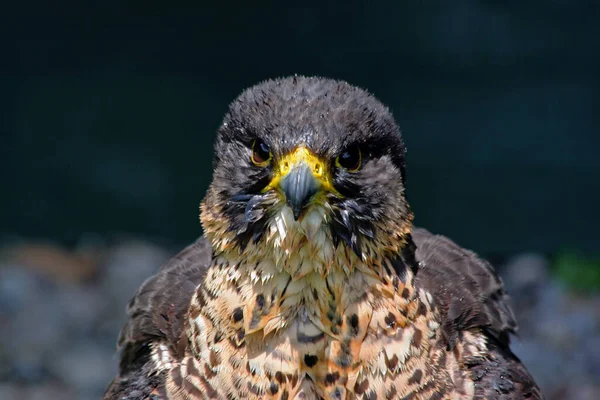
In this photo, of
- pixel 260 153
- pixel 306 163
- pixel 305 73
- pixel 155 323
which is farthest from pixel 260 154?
pixel 305 73

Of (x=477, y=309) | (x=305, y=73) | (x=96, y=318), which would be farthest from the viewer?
(x=96, y=318)

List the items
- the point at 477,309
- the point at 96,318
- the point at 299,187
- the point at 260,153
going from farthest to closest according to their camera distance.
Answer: the point at 96,318 < the point at 477,309 < the point at 260,153 < the point at 299,187

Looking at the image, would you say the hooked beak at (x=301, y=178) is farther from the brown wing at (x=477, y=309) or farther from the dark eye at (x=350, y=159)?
the brown wing at (x=477, y=309)

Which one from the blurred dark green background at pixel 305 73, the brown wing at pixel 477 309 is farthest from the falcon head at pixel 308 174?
the blurred dark green background at pixel 305 73

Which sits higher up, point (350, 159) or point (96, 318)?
point (96, 318)

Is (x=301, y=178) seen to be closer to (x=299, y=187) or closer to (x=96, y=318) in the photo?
(x=299, y=187)

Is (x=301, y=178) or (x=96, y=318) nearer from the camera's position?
(x=301, y=178)

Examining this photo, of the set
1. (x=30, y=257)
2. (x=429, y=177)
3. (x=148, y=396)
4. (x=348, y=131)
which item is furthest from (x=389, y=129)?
(x=30, y=257)

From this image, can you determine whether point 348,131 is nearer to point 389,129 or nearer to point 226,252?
point 389,129

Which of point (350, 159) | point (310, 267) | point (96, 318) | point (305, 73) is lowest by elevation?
point (310, 267)
